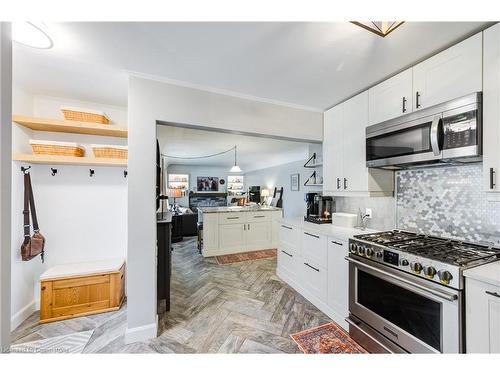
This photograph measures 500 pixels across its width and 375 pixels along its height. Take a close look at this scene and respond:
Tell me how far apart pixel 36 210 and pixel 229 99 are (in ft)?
8.05

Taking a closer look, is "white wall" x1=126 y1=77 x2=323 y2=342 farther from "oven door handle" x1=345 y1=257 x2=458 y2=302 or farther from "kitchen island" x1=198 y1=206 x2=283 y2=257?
"kitchen island" x1=198 y1=206 x2=283 y2=257

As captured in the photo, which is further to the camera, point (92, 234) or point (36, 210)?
point (92, 234)

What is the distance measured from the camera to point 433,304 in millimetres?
1313

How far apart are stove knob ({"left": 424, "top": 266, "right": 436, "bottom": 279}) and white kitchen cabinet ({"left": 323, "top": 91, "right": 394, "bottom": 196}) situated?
0.95 meters

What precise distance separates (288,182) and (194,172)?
4.49 meters

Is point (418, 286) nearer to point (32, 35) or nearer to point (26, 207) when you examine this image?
point (32, 35)

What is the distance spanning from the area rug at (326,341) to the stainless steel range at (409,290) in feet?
0.31

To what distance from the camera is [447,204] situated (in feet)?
5.85

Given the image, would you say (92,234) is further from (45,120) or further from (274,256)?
(274,256)

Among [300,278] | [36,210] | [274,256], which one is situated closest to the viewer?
[36,210]

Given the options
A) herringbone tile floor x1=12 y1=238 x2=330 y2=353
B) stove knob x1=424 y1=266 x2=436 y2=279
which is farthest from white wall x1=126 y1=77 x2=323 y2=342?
stove knob x1=424 y1=266 x2=436 y2=279

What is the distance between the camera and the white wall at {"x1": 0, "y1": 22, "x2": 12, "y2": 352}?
504 millimetres
